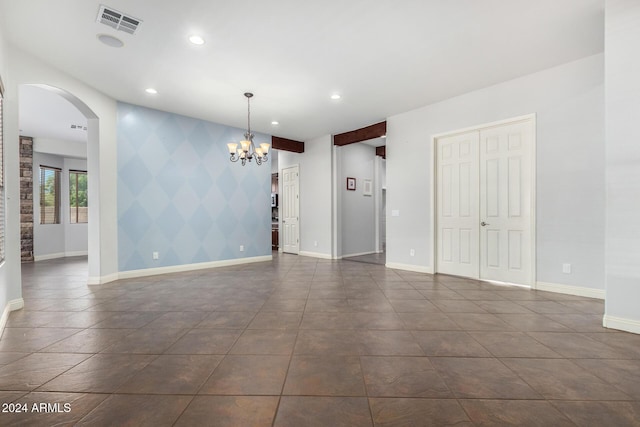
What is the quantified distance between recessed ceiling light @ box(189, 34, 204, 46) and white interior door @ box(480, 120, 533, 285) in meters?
4.10

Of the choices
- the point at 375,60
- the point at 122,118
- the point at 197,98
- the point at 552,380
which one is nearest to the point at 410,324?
the point at 552,380

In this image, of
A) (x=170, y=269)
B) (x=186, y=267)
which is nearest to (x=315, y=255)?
(x=186, y=267)

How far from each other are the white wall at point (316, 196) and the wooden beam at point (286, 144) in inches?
6.6

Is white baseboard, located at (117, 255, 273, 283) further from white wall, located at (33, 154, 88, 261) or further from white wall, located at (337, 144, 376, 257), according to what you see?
white wall, located at (33, 154, 88, 261)

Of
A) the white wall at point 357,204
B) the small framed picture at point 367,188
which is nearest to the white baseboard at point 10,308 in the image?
the white wall at point 357,204

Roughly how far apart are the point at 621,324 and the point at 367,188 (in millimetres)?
5648

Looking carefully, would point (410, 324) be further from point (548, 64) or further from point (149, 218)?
point (149, 218)

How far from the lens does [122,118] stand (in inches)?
189

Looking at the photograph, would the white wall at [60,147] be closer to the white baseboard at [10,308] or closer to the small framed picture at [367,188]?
the white baseboard at [10,308]

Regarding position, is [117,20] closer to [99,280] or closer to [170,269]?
[99,280]

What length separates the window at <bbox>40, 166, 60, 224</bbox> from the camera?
24.2 feet

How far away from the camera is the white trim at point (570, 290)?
3.49 m

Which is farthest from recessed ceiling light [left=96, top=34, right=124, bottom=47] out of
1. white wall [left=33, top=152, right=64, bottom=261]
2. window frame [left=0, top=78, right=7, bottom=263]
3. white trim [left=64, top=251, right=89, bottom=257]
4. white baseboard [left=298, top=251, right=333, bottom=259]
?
white trim [left=64, top=251, right=89, bottom=257]

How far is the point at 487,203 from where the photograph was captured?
14.6 ft
